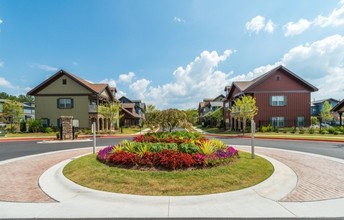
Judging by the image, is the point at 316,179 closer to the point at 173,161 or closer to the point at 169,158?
the point at 173,161

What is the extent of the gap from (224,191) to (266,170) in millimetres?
2744

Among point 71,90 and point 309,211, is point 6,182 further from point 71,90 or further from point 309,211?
point 71,90

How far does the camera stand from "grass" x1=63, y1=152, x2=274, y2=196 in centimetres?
610

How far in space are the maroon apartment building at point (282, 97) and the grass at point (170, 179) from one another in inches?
1009

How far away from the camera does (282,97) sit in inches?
1229

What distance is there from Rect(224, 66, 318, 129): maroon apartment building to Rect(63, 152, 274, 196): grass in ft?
84.1

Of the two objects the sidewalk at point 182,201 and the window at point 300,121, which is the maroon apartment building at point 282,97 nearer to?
the window at point 300,121

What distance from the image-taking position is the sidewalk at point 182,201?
4777 millimetres

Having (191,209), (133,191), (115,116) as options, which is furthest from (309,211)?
(115,116)

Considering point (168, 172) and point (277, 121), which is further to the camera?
point (277, 121)

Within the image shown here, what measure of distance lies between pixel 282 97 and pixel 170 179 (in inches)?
1201

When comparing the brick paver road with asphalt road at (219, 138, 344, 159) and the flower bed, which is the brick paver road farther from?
asphalt road at (219, 138, 344, 159)

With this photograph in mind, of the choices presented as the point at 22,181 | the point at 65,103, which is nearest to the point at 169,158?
the point at 22,181

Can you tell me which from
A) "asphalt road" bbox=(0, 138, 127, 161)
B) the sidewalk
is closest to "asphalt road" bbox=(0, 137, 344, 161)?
"asphalt road" bbox=(0, 138, 127, 161)
